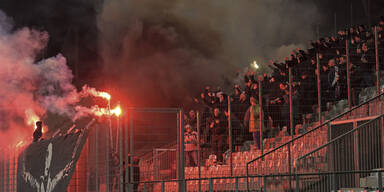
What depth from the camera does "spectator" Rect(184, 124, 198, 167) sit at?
18.0 m

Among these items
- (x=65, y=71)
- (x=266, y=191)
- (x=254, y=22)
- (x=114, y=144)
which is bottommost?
(x=266, y=191)

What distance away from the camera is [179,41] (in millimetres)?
28766

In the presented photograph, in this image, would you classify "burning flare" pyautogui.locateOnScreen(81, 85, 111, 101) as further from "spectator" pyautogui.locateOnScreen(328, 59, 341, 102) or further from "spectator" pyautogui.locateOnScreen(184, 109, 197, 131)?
"spectator" pyautogui.locateOnScreen(328, 59, 341, 102)

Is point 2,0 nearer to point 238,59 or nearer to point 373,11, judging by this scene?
point 238,59

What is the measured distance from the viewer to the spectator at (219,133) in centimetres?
1738

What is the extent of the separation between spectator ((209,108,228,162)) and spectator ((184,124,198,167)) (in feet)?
1.97

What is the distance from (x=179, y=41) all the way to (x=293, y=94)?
42.8 feet

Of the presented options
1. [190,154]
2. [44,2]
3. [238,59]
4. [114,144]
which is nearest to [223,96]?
[190,154]

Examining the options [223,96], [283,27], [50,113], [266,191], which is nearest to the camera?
[266,191]

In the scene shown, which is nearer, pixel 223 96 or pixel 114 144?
pixel 114 144

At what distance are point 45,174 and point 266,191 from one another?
382 cm

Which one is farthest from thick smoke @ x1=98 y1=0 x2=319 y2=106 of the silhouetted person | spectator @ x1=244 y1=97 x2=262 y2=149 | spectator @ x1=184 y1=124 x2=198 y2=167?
the silhouetted person

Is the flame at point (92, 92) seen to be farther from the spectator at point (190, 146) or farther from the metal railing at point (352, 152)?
the metal railing at point (352, 152)

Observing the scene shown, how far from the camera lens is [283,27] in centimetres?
2750
